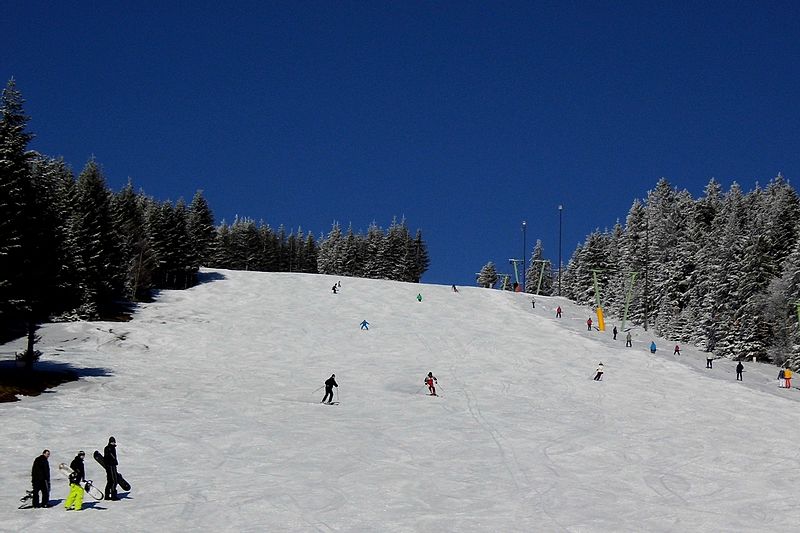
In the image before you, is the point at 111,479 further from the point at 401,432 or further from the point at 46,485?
the point at 401,432

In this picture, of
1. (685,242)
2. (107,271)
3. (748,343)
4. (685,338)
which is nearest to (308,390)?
(107,271)

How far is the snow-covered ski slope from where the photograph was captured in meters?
18.0

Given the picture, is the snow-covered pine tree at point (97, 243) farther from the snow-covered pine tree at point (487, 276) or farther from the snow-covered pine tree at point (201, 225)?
the snow-covered pine tree at point (487, 276)

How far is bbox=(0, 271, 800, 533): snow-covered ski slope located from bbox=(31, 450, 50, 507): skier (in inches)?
21.3

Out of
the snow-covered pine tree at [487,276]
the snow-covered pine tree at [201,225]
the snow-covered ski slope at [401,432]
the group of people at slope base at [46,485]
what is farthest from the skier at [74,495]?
the snow-covered pine tree at [487,276]

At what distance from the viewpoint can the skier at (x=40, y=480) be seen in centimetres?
1648

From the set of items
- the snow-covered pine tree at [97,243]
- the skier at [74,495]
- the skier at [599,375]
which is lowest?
the skier at [74,495]

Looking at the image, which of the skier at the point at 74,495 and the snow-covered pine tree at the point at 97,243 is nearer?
the skier at the point at 74,495

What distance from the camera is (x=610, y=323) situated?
7375 centimetres

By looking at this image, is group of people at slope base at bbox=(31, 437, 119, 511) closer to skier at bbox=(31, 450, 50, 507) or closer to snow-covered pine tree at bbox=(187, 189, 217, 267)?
skier at bbox=(31, 450, 50, 507)

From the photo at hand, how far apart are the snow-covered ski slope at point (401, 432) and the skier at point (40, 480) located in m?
0.54

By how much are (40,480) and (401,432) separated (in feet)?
46.4

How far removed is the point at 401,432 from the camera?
27.9 meters

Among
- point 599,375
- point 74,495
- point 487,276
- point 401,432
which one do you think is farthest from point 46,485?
point 487,276
